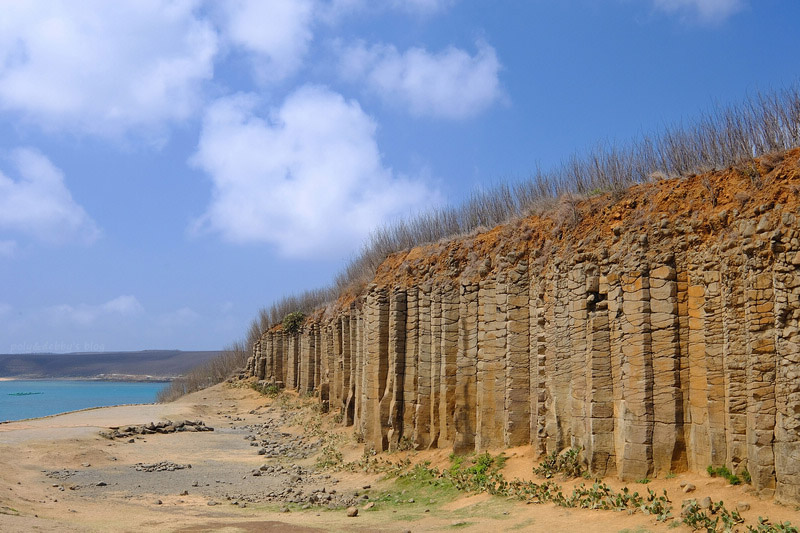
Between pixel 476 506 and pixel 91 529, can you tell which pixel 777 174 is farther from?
pixel 91 529

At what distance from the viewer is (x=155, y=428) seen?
32188 mm

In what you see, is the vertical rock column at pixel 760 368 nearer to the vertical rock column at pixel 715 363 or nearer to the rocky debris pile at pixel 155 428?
the vertical rock column at pixel 715 363

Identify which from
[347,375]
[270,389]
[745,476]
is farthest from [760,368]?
[270,389]

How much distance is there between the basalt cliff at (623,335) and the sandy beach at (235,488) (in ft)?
2.58

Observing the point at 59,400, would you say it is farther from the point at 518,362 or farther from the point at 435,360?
the point at 518,362

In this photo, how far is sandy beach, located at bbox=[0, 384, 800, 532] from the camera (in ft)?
41.9

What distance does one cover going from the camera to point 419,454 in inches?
772

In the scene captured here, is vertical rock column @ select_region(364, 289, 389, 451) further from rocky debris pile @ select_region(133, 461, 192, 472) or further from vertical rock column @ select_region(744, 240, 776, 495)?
vertical rock column @ select_region(744, 240, 776, 495)

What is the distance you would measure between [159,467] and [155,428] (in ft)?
29.9

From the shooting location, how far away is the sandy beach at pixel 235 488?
12.8 meters

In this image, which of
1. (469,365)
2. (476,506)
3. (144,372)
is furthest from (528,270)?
(144,372)

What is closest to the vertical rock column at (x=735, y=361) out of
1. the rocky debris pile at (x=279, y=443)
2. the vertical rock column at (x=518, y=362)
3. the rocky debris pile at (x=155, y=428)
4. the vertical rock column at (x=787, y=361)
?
the vertical rock column at (x=787, y=361)

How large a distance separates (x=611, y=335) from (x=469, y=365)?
5.67 m

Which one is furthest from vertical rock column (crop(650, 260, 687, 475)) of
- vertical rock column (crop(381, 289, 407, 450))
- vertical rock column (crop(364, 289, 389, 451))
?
vertical rock column (crop(364, 289, 389, 451))
